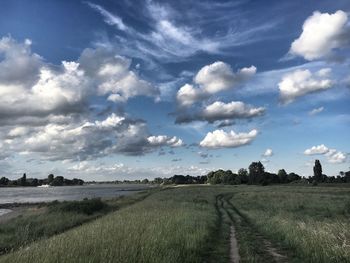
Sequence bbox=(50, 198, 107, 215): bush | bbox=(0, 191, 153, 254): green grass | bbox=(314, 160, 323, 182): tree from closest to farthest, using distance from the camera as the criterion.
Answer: bbox=(0, 191, 153, 254): green grass < bbox=(50, 198, 107, 215): bush < bbox=(314, 160, 323, 182): tree

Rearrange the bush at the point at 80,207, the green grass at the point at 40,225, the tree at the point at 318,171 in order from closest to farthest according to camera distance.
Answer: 1. the green grass at the point at 40,225
2. the bush at the point at 80,207
3. the tree at the point at 318,171

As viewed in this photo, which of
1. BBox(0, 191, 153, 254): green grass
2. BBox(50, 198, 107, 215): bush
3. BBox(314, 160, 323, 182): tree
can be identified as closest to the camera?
BBox(0, 191, 153, 254): green grass

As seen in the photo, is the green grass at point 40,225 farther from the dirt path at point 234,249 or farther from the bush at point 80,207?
the dirt path at point 234,249

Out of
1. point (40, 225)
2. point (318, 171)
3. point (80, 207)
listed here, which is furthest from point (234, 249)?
point (318, 171)

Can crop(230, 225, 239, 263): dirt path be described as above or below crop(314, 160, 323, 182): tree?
below

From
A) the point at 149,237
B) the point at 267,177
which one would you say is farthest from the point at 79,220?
the point at 267,177

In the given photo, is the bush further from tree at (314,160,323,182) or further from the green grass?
tree at (314,160,323,182)

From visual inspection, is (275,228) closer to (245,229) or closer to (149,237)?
(245,229)

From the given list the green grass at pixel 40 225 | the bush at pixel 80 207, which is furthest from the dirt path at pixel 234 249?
the bush at pixel 80 207

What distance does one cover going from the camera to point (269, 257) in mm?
15930

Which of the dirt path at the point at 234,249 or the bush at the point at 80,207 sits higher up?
the bush at the point at 80,207

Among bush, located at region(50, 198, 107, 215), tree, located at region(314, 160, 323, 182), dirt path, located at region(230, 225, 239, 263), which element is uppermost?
tree, located at region(314, 160, 323, 182)

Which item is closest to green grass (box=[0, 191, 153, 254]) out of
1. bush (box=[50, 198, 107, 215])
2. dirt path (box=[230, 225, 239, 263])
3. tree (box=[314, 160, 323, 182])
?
bush (box=[50, 198, 107, 215])

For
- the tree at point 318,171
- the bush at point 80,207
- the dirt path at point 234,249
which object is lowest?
the dirt path at point 234,249
